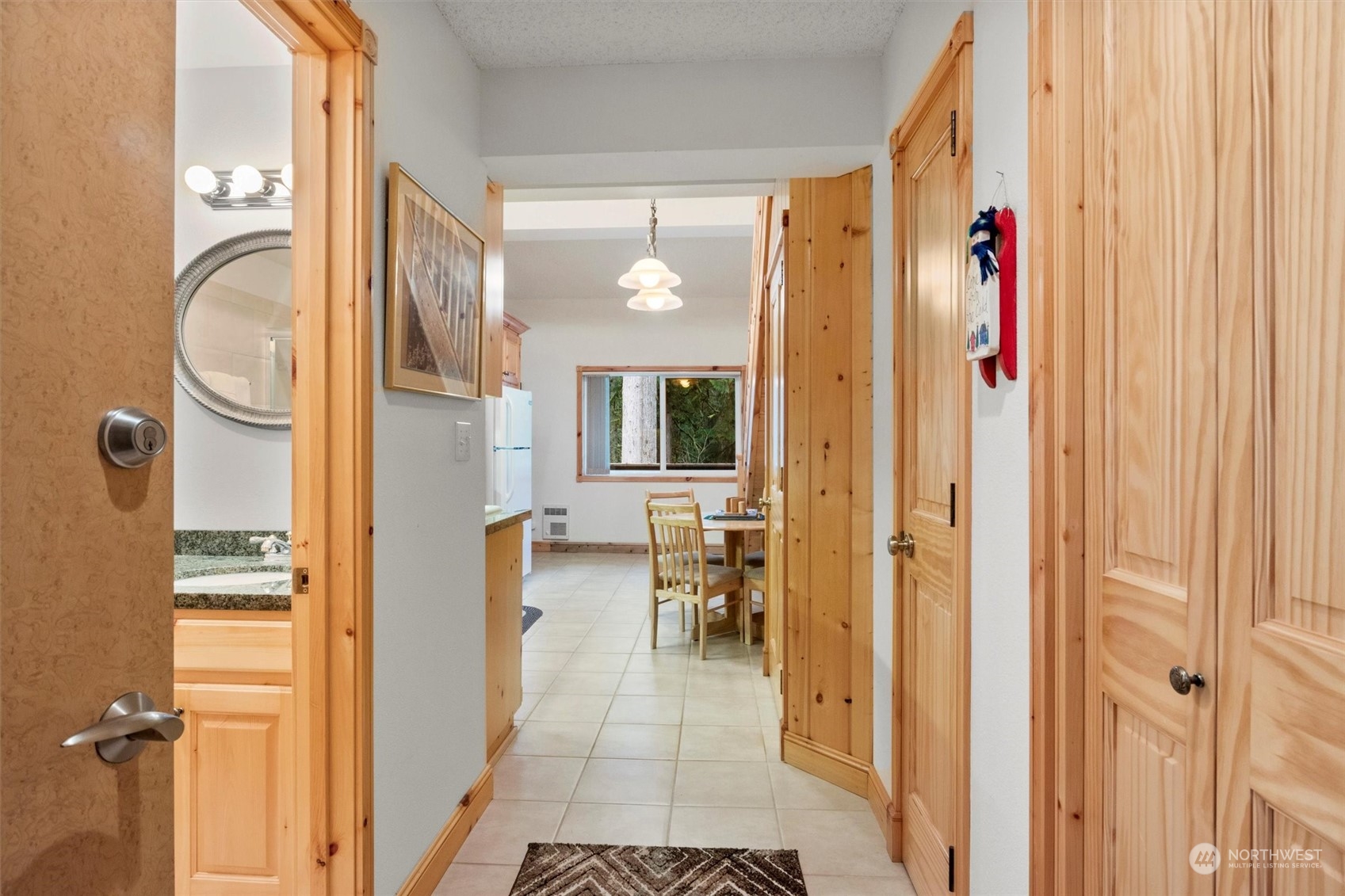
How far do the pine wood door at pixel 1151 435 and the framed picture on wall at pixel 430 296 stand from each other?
4.82 feet

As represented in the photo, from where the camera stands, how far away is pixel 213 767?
1.58 metres

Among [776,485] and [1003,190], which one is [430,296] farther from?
[776,485]

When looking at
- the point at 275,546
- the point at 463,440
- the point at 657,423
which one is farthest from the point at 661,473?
the point at 275,546

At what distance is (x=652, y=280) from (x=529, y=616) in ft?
8.23

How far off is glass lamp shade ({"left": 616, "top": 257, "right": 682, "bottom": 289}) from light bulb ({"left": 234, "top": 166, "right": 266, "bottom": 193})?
2541 mm

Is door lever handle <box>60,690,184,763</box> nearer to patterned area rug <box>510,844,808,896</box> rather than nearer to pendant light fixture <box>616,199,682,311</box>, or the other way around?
patterned area rug <box>510,844,808,896</box>

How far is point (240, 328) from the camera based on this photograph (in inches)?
86.4

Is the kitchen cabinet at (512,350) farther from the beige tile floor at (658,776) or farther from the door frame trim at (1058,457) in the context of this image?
the door frame trim at (1058,457)

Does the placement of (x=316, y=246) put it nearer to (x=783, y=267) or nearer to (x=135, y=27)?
(x=135, y=27)

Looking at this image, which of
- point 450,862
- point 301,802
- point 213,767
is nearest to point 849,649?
point 450,862

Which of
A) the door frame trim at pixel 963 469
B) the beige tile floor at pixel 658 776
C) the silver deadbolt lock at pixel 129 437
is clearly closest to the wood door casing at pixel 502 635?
the beige tile floor at pixel 658 776

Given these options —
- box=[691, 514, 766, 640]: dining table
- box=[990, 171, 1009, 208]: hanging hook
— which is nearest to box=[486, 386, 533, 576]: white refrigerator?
box=[691, 514, 766, 640]: dining table

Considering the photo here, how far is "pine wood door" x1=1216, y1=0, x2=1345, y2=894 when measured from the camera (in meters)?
0.67

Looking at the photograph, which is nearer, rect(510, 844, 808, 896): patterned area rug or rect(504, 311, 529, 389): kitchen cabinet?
rect(510, 844, 808, 896): patterned area rug
